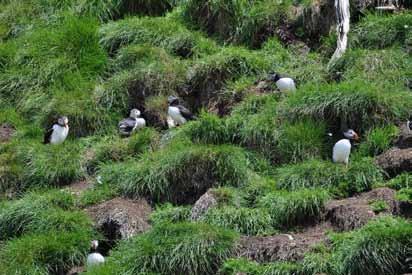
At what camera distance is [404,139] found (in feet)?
36.9

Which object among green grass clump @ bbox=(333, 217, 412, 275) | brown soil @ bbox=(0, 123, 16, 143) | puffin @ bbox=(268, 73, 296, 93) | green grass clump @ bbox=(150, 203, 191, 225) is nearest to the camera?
green grass clump @ bbox=(333, 217, 412, 275)

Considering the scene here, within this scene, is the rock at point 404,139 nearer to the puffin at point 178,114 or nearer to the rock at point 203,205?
the rock at point 203,205

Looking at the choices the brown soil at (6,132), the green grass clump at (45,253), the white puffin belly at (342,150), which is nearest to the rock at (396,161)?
the white puffin belly at (342,150)

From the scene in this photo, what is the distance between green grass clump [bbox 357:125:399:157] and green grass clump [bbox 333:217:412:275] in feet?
6.93

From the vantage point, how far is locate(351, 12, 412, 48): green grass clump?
521 inches

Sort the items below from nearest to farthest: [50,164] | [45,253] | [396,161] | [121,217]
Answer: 1. [45,253]
2. [396,161]
3. [121,217]
4. [50,164]

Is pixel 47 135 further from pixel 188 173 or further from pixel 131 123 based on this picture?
pixel 188 173

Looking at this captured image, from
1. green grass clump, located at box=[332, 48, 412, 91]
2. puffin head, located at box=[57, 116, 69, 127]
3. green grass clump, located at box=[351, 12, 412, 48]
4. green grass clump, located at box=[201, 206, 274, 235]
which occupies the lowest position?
puffin head, located at box=[57, 116, 69, 127]

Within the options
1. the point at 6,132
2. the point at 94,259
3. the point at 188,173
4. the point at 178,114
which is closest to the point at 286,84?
the point at 178,114

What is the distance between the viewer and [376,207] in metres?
10.1

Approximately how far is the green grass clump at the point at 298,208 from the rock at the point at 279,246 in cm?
25

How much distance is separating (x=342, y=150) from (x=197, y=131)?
1895 mm

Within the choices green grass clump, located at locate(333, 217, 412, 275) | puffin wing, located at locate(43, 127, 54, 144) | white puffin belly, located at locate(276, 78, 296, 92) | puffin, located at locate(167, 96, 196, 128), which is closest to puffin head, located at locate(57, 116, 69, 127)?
puffin wing, located at locate(43, 127, 54, 144)

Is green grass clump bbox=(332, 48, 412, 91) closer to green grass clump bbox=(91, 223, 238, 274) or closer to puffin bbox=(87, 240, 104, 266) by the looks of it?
green grass clump bbox=(91, 223, 238, 274)
